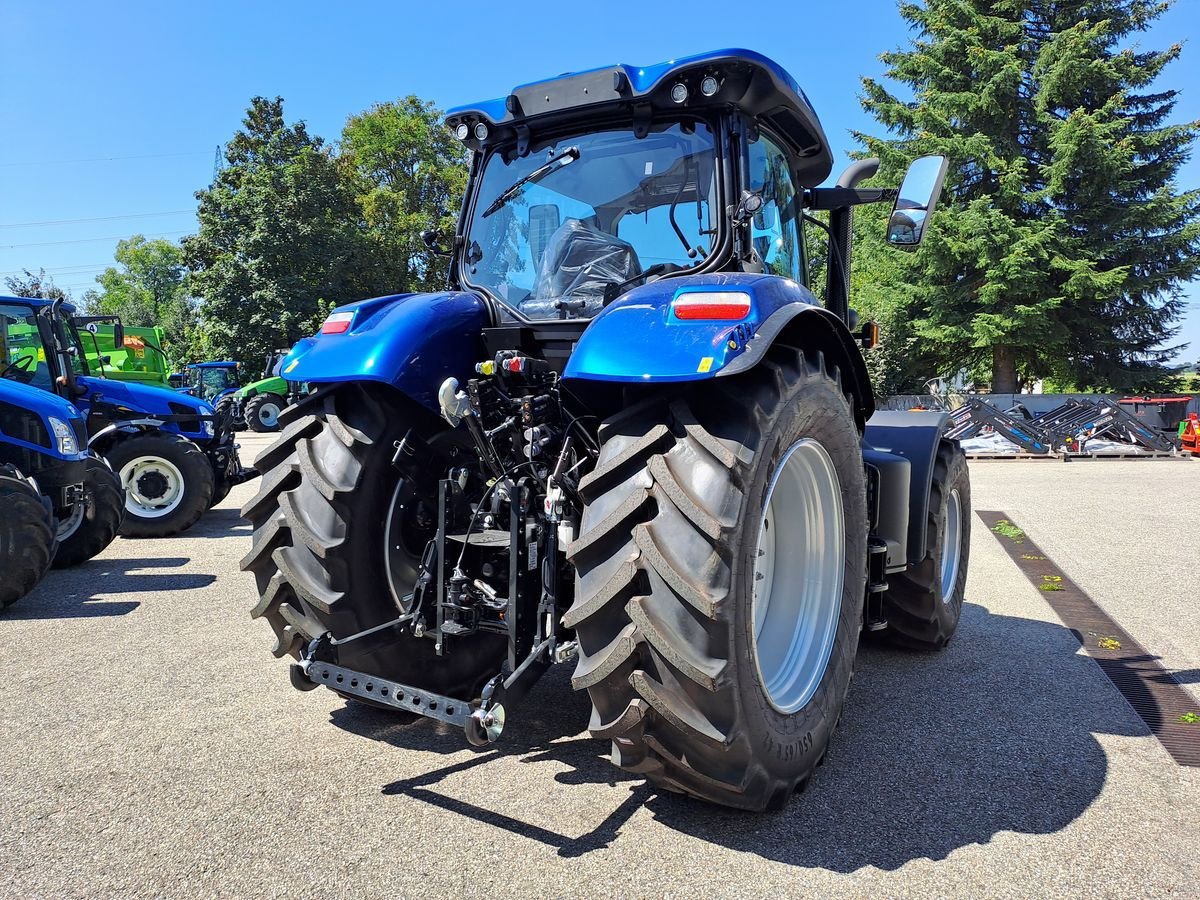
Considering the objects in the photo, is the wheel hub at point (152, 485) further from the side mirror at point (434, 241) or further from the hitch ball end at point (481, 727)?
the hitch ball end at point (481, 727)

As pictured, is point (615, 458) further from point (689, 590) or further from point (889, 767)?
point (889, 767)

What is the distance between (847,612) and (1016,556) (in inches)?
187

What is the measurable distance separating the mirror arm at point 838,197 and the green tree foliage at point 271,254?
27932mm

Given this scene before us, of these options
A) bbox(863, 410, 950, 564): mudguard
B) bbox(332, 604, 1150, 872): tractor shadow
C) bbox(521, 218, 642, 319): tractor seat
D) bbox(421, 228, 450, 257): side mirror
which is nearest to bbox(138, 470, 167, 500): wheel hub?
bbox(421, 228, 450, 257): side mirror

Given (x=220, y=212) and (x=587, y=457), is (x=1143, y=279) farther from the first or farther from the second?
(x=220, y=212)

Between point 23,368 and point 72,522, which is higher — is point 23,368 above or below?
above

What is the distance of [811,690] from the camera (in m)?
2.88

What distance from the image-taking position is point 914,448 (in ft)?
14.3

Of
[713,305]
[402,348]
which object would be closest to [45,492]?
[402,348]

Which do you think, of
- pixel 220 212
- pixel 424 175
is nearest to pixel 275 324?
pixel 220 212

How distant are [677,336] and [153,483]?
7.56 m

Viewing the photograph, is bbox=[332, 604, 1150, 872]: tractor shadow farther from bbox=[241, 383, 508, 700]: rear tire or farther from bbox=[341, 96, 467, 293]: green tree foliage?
bbox=[341, 96, 467, 293]: green tree foliage

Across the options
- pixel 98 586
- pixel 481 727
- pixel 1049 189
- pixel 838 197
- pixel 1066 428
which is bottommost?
pixel 1066 428

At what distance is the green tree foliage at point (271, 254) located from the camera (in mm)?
30281
